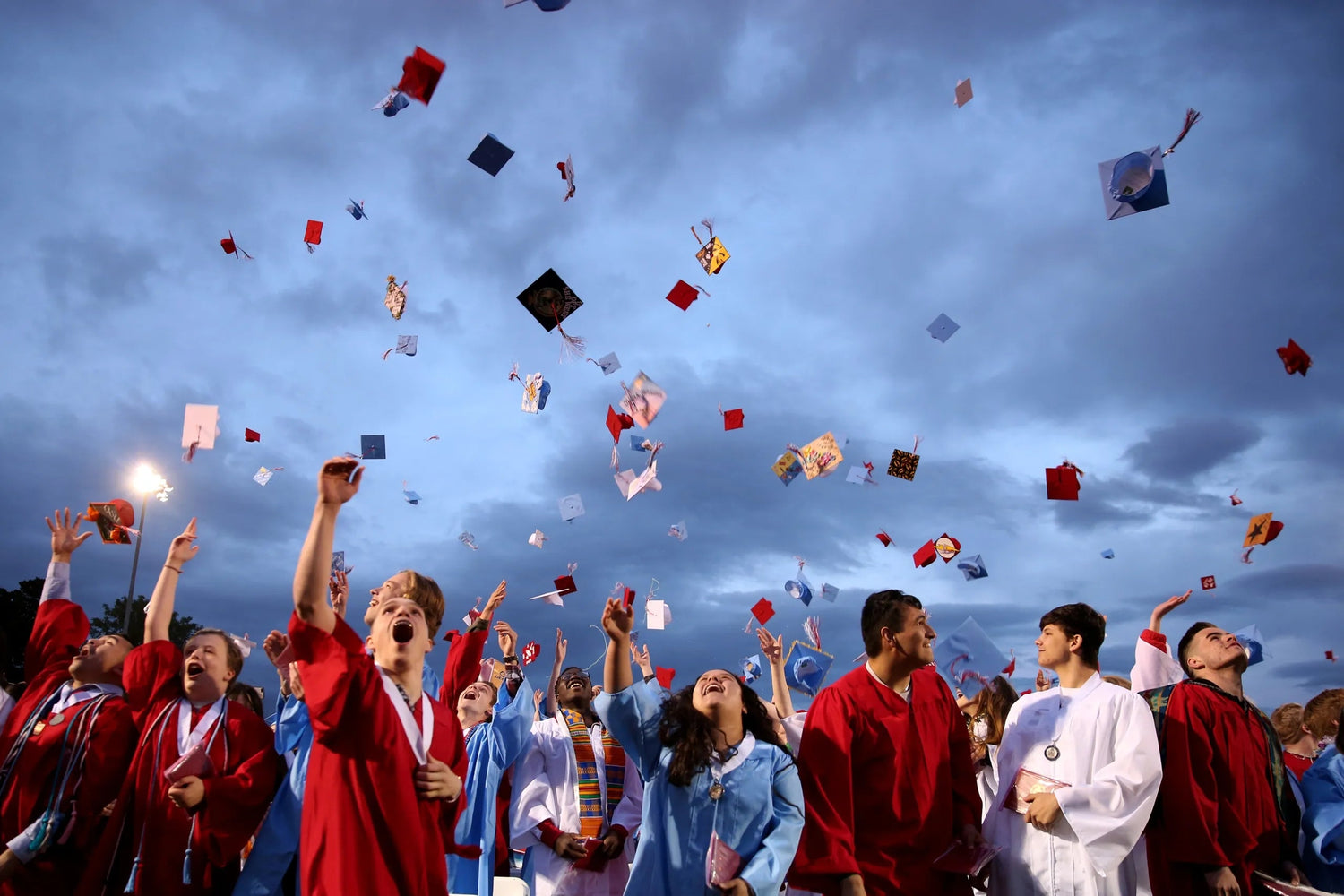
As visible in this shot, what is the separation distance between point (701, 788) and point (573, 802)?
2.60 metres

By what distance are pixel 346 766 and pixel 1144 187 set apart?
22.7 feet

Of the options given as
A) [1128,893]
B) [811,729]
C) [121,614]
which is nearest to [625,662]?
[811,729]

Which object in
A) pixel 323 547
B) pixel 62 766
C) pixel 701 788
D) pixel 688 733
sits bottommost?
pixel 701 788

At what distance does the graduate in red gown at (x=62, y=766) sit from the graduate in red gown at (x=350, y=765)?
2.62m

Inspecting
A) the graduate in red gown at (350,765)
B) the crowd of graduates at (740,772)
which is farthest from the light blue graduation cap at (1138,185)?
the graduate in red gown at (350,765)

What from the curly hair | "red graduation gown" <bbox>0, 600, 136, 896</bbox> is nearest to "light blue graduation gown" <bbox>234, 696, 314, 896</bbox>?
"red graduation gown" <bbox>0, 600, 136, 896</bbox>

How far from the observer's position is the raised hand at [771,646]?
6008mm

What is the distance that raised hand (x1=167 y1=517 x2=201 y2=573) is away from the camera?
4996mm

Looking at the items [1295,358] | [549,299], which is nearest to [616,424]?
[549,299]

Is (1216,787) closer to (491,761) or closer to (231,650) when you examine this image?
(491,761)

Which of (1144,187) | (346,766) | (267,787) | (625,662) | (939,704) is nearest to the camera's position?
(346,766)

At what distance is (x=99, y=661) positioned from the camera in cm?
521

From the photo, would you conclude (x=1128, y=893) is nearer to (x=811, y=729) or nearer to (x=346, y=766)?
(x=811, y=729)

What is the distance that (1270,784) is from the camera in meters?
5.32
